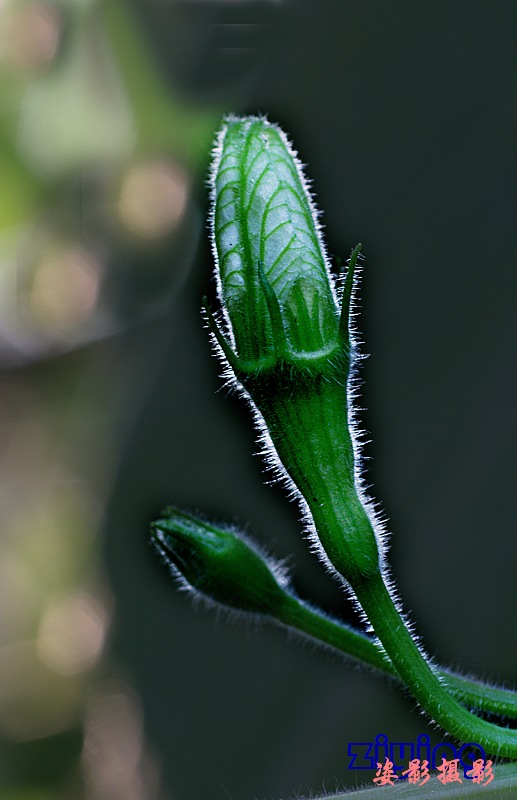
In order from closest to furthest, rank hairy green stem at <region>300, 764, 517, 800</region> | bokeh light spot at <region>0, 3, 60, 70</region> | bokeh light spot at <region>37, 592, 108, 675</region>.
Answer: hairy green stem at <region>300, 764, 517, 800</region> < bokeh light spot at <region>0, 3, 60, 70</region> < bokeh light spot at <region>37, 592, 108, 675</region>

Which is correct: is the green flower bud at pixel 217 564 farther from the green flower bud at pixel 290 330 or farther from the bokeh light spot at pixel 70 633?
the bokeh light spot at pixel 70 633

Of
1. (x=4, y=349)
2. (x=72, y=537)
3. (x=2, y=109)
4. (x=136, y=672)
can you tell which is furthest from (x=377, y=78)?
(x=136, y=672)

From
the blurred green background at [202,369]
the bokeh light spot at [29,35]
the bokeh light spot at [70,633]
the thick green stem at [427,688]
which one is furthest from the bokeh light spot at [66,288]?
the thick green stem at [427,688]

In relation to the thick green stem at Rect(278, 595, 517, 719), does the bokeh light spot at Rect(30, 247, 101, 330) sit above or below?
above

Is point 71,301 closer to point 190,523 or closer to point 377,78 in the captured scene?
point 377,78

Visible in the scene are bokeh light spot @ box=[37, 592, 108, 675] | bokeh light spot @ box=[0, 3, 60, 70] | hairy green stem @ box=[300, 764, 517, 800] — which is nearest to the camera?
hairy green stem @ box=[300, 764, 517, 800]

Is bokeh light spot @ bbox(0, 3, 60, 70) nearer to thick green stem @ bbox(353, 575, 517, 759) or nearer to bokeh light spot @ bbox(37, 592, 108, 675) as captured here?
bokeh light spot @ bbox(37, 592, 108, 675)

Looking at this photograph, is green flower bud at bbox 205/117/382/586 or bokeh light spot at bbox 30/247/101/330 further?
bokeh light spot at bbox 30/247/101/330

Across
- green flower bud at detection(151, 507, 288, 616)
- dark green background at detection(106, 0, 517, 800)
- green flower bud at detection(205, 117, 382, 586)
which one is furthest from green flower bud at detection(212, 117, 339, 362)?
dark green background at detection(106, 0, 517, 800)
